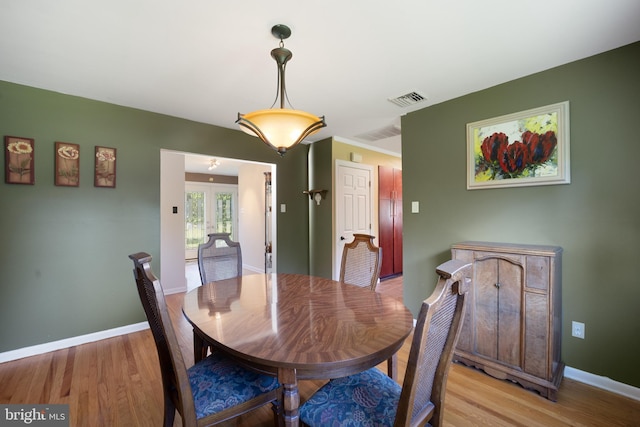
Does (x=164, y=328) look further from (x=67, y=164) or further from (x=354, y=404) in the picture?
(x=67, y=164)

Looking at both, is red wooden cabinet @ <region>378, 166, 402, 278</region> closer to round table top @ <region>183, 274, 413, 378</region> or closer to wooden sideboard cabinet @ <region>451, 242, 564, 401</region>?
wooden sideboard cabinet @ <region>451, 242, 564, 401</region>

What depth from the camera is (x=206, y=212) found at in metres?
7.22

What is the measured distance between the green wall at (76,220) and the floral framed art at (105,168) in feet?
0.17

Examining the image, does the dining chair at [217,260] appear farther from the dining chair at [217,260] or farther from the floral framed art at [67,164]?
the floral framed art at [67,164]

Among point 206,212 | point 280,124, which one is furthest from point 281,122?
point 206,212

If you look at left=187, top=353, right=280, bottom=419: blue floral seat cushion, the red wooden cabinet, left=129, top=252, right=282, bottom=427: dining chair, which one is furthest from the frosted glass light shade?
the red wooden cabinet

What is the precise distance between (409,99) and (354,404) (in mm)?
2641

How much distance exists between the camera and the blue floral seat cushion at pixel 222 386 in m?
1.18

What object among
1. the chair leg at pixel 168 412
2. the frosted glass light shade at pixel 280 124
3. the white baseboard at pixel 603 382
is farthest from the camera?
the white baseboard at pixel 603 382

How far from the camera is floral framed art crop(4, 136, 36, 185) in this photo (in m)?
2.33

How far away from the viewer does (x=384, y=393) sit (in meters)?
1.18

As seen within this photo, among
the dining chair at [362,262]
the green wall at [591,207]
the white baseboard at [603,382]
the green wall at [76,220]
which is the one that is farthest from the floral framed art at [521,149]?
the green wall at [76,220]

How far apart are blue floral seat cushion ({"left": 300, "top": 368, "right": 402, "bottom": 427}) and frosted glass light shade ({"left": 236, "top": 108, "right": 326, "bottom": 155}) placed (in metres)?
1.34

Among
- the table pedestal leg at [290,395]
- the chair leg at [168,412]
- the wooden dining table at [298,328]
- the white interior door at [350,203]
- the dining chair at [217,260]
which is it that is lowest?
the chair leg at [168,412]
